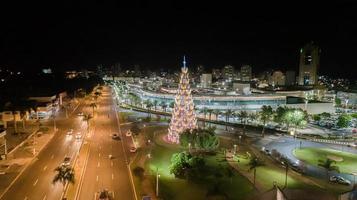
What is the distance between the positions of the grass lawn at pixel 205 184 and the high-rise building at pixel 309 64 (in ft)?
492

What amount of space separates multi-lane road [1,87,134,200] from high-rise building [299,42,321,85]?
141 metres

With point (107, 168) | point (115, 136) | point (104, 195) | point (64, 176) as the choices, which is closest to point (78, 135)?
point (115, 136)

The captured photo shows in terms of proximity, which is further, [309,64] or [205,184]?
[309,64]

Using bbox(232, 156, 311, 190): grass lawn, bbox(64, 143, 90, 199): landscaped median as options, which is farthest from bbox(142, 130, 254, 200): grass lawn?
bbox(64, 143, 90, 199): landscaped median

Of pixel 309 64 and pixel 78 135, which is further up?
pixel 309 64

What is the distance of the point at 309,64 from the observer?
180000 millimetres

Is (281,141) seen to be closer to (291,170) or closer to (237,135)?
(237,135)

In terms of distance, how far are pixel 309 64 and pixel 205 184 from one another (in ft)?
533

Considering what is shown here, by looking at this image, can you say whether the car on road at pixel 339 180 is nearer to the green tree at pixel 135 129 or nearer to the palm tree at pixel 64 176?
the palm tree at pixel 64 176

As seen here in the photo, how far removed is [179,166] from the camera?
1436 inches

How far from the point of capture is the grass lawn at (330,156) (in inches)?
1748

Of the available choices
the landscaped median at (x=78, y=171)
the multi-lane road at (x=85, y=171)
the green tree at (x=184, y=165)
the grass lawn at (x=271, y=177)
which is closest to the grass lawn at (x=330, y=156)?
the grass lawn at (x=271, y=177)

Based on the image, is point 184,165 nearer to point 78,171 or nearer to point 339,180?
point 78,171

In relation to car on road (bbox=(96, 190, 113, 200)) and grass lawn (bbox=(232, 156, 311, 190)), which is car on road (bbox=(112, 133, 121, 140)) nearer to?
grass lawn (bbox=(232, 156, 311, 190))
